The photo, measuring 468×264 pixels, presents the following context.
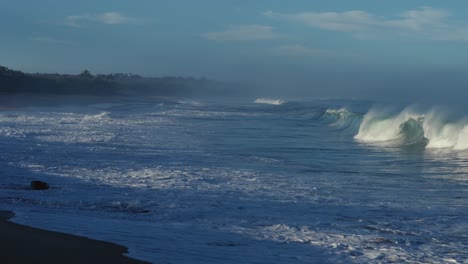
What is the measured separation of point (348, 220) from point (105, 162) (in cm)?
812

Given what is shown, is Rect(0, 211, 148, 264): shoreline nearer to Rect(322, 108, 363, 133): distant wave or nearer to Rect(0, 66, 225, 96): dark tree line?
Rect(322, 108, 363, 133): distant wave

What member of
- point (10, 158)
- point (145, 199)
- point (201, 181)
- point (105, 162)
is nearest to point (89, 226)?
point (145, 199)

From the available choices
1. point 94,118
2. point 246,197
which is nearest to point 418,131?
point 94,118

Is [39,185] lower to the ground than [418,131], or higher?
lower

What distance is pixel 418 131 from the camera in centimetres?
2722

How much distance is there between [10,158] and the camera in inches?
655

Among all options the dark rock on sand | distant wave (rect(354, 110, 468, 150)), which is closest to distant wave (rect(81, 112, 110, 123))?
distant wave (rect(354, 110, 468, 150))

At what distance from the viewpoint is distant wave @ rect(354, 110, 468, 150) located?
23656 mm

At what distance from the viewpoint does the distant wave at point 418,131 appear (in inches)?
931

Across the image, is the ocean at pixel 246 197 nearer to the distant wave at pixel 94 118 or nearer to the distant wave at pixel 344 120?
the distant wave at pixel 94 118

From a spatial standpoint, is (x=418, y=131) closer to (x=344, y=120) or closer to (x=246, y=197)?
(x=344, y=120)

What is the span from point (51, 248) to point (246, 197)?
15.0ft

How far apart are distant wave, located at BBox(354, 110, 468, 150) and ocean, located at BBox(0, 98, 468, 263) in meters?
0.63

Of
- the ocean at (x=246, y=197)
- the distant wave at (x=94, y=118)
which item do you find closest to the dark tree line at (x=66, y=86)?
the distant wave at (x=94, y=118)
